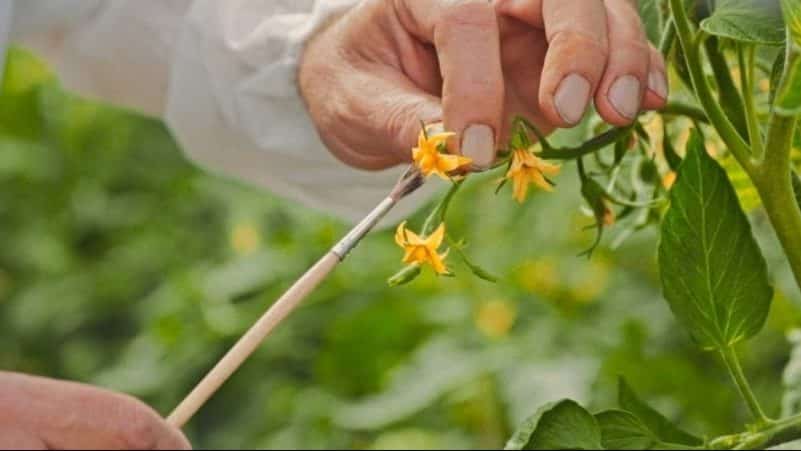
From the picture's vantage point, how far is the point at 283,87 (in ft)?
2.97

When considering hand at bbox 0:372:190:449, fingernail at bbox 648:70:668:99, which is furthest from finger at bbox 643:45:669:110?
hand at bbox 0:372:190:449

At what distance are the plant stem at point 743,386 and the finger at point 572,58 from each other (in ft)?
0.37

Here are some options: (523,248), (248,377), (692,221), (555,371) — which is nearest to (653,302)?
(523,248)

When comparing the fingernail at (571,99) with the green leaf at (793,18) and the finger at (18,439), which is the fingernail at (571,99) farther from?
the finger at (18,439)

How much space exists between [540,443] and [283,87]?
38 cm

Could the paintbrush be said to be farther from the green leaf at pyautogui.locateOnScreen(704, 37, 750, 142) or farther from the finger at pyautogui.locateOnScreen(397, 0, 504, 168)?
the green leaf at pyautogui.locateOnScreen(704, 37, 750, 142)

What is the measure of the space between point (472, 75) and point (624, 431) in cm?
14

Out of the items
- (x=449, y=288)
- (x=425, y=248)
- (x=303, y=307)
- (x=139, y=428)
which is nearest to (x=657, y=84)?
(x=425, y=248)

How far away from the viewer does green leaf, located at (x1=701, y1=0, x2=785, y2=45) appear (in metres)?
0.54

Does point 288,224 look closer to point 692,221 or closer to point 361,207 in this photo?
point 361,207

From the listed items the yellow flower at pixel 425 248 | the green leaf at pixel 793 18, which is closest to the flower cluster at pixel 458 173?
the yellow flower at pixel 425 248

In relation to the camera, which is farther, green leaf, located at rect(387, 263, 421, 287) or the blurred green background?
the blurred green background

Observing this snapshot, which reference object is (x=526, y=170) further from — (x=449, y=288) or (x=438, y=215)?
(x=449, y=288)

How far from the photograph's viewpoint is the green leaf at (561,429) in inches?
22.1
